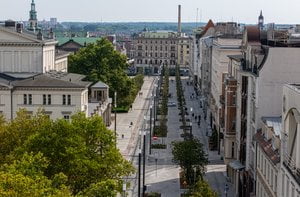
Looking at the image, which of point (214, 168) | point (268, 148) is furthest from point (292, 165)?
point (214, 168)

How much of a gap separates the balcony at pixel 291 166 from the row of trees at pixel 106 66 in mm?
82945

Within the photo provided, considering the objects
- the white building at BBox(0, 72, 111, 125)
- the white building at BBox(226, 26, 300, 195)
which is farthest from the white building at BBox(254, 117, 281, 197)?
the white building at BBox(0, 72, 111, 125)

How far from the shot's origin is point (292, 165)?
128 ft

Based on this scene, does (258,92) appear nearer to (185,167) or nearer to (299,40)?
(299,40)

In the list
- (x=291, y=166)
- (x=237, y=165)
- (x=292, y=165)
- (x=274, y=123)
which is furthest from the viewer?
(x=237, y=165)

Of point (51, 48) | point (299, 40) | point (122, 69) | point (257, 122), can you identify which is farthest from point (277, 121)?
point (122, 69)

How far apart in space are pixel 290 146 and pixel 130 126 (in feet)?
238

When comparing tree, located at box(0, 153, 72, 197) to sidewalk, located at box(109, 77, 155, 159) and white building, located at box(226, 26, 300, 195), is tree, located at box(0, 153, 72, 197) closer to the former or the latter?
white building, located at box(226, 26, 300, 195)

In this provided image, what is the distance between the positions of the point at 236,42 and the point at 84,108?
24207 mm

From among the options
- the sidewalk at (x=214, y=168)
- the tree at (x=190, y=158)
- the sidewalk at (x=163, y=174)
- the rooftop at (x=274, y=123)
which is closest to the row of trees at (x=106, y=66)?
the sidewalk at (x=214, y=168)

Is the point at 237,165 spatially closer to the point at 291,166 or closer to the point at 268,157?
the point at 268,157

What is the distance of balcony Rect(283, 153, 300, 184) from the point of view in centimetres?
3741

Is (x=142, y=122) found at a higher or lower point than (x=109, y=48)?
lower

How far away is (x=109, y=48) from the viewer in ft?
422
